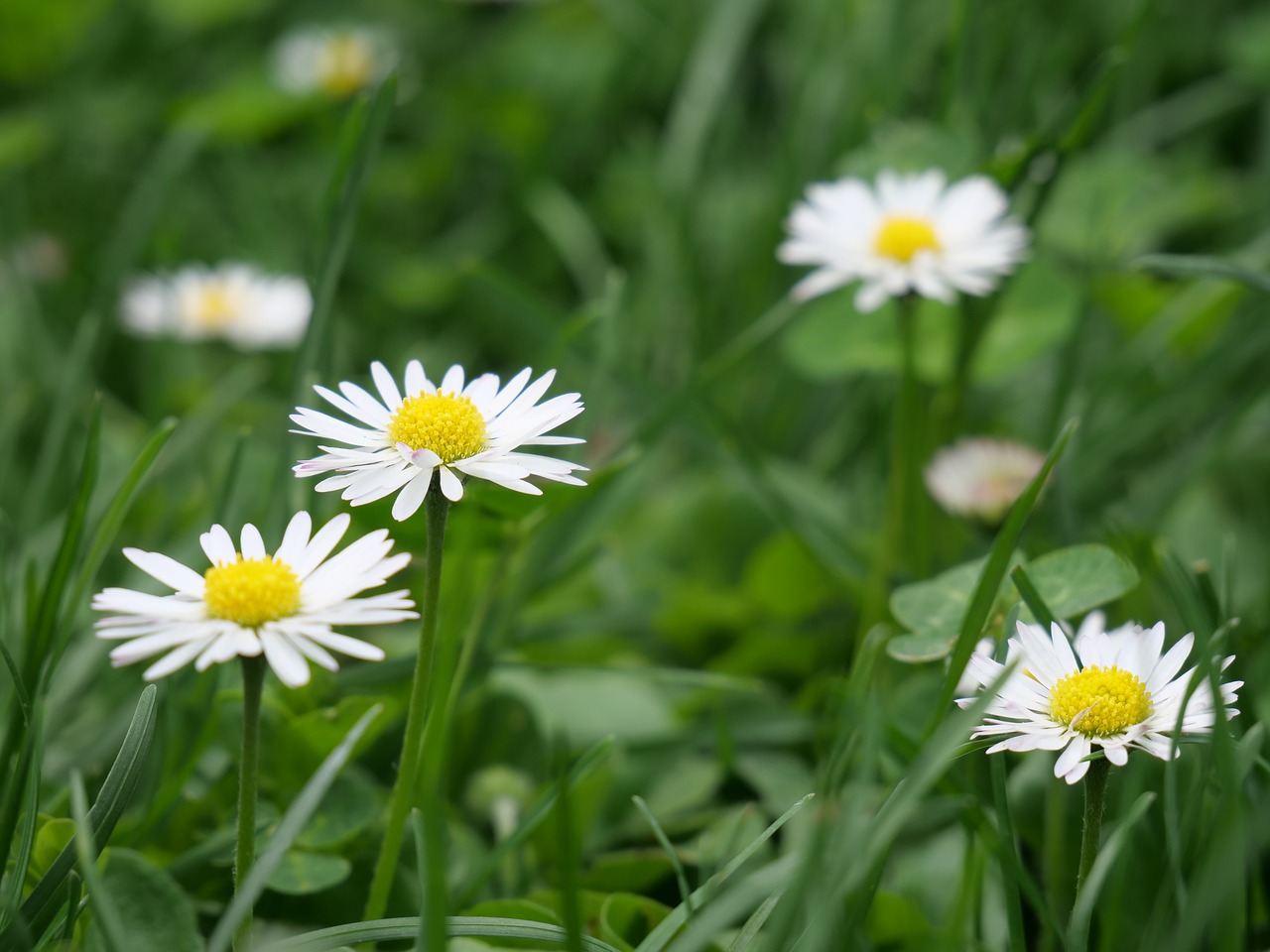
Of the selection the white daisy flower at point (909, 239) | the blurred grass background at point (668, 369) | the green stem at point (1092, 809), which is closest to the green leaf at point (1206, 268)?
the blurred grass background at point (668, 369)

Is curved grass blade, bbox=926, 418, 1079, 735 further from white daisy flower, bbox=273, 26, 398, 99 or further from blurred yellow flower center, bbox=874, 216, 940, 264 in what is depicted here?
white daisy flower, bbox=273, 26, 398, 99

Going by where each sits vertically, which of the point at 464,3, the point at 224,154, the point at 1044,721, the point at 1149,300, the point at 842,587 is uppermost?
the point at 464,3

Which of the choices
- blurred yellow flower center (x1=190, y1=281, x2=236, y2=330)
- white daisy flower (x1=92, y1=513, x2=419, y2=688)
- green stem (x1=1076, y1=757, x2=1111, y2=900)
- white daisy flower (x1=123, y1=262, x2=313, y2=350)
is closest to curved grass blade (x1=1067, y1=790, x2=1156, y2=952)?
green stem (x1=1076, y1=757, x2=1111, y2=900)

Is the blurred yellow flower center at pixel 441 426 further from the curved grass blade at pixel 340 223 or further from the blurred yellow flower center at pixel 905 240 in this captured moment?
the blurred yellow flower center at pixel 905 240

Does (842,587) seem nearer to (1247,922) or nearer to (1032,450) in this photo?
(1032,450)

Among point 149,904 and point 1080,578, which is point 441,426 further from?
point 1080,578

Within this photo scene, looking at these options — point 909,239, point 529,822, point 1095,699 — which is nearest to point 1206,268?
point 909,239

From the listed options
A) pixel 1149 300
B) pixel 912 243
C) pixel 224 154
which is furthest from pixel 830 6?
pixel 224 154

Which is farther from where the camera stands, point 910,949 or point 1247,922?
point 1247,922
